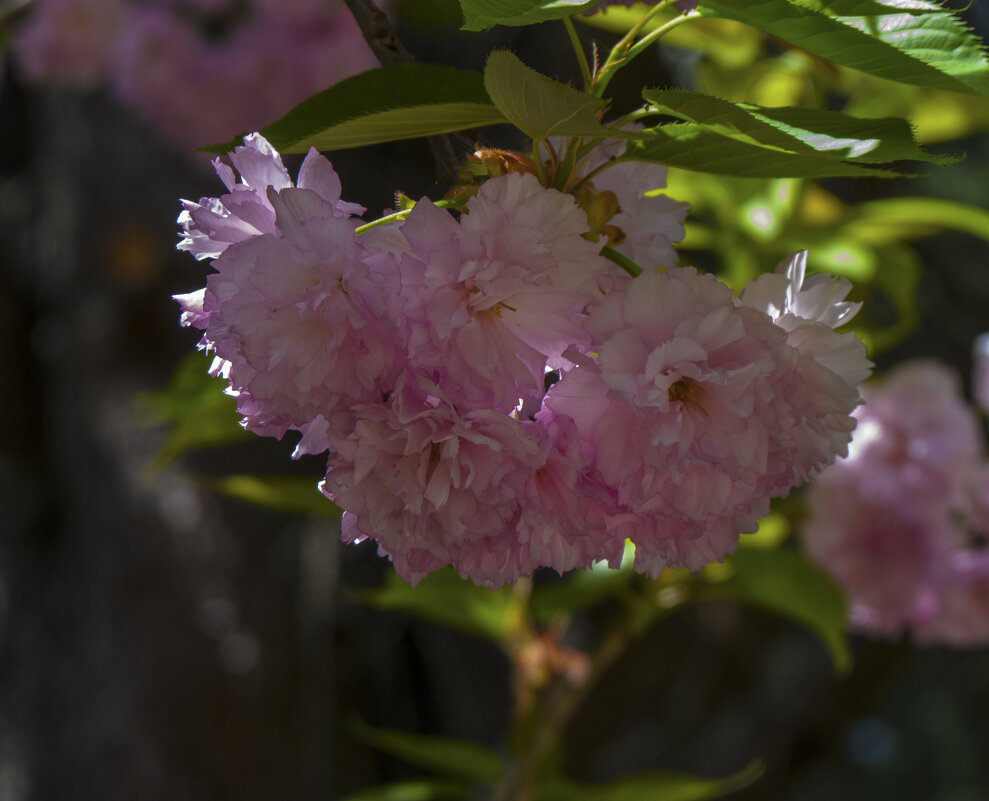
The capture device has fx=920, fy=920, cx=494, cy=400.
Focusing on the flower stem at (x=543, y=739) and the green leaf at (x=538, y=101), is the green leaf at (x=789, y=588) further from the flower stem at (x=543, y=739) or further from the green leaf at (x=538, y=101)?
the green leaf at (x=538, y=101)

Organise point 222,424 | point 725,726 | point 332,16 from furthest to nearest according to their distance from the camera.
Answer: point 725,726 < point 332,16 < point 222,424

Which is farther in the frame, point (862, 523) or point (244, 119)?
point (244, 119)

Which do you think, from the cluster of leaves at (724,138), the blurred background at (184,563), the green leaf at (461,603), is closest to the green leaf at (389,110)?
the cluster of leaves at (724,138)

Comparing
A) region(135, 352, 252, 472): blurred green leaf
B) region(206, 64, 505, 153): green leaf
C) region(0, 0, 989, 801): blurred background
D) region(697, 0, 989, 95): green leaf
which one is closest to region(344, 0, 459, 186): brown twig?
region(206, 64, 505, 153): green leaf

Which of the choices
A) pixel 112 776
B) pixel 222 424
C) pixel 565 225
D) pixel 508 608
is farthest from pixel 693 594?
pixel 112 776

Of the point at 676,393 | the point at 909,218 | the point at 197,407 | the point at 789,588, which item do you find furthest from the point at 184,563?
the point at 676,393

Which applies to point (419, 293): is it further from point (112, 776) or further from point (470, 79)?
→ point (112, 776)

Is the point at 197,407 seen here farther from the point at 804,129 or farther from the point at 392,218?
the point at 804,129
